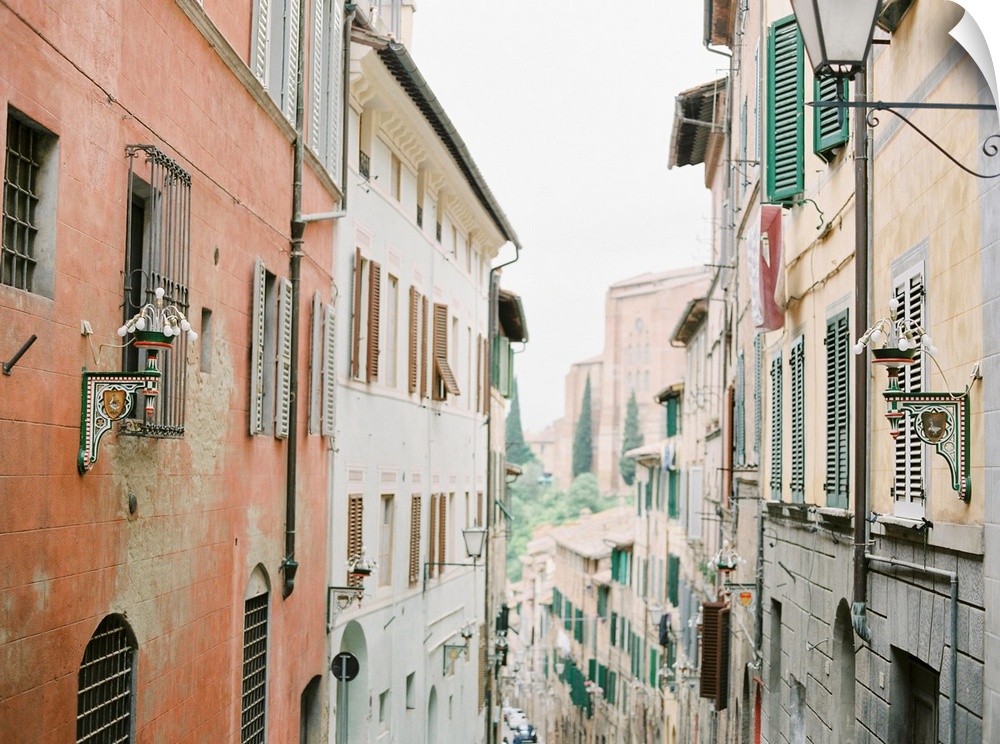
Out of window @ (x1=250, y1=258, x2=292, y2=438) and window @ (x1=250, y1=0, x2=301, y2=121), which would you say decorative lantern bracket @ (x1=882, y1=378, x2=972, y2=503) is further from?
window @ (x1=250, y1=0, x2=301, y2=121)

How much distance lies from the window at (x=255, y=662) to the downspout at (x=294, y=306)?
748mm

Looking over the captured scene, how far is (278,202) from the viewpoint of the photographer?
1384 cm

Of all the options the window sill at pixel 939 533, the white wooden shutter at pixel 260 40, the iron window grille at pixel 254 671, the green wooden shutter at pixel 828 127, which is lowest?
the iron window grille at pixel 254 671

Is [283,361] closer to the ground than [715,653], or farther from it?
farther from it

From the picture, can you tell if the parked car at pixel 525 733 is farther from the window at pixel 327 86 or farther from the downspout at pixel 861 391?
the downspout at pixel 861 391

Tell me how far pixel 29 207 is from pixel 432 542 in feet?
55.3

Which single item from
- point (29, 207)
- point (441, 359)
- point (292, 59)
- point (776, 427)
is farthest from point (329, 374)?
point (29, 207)

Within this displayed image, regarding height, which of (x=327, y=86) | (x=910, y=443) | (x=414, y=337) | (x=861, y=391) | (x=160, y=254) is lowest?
(x=910, y=443)

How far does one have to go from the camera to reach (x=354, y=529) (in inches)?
722

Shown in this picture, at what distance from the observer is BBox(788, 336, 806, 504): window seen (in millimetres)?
14258

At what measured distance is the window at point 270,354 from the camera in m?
13.0

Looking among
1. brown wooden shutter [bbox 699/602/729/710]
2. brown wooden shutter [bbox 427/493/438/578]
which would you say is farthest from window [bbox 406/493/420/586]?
brown wooden shutter [bbox 699/602/729/710]

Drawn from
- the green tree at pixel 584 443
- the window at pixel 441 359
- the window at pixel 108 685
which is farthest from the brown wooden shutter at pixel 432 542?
the green tree at pixel 584 443

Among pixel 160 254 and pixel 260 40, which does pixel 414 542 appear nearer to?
pixel 260 40
